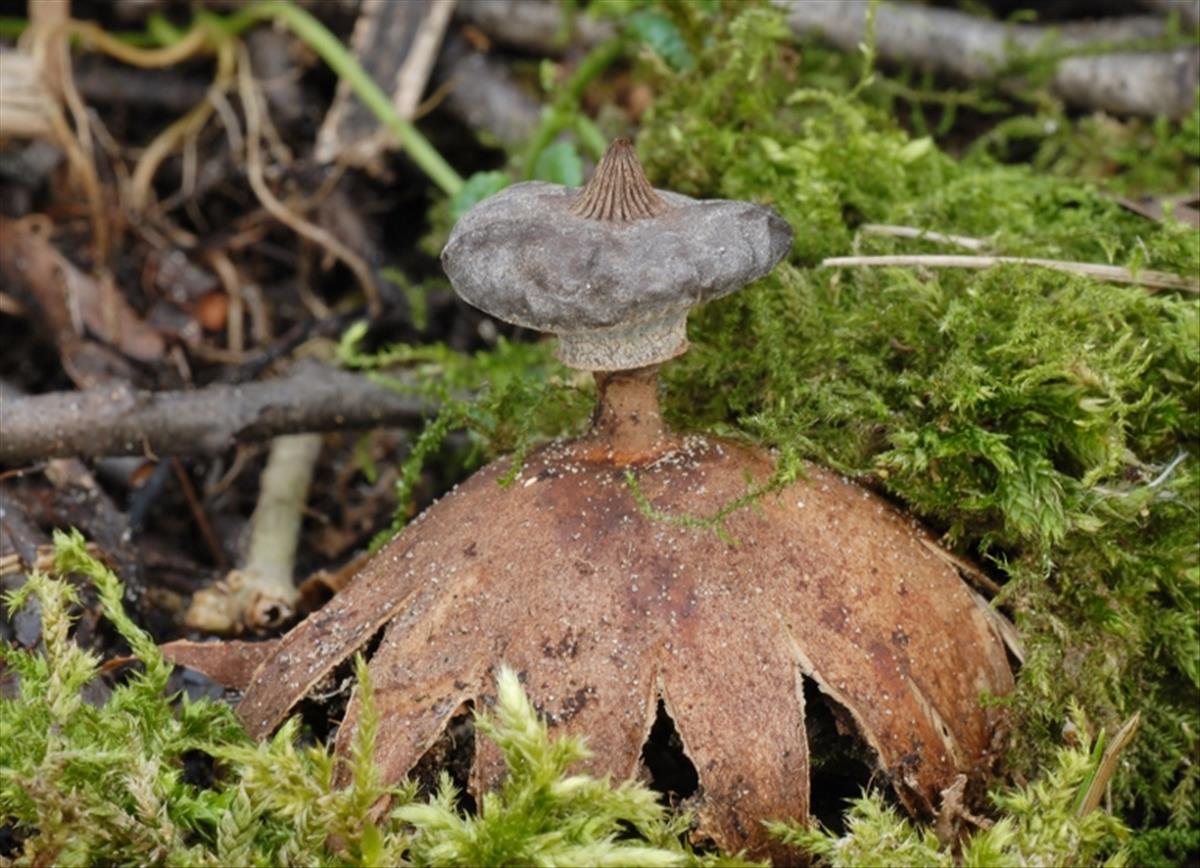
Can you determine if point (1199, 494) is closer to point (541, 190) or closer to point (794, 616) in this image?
point (794, 616)

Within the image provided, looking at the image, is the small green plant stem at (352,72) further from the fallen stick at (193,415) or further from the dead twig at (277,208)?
the fallen stick at (193,415)

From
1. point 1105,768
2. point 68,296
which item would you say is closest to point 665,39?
point 68,296

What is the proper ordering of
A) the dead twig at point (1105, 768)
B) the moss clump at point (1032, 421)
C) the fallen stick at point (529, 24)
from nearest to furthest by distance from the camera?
1. the dead twig at point (1105, 768)
2. the moss clump at point (1032, 421)
3. the fallen stick at point (529, 24)

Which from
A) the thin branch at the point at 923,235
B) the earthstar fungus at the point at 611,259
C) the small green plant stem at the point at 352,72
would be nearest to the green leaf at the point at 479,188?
the small green plant stem at the point at 352,72

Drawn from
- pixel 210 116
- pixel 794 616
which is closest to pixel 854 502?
pixel 794 616

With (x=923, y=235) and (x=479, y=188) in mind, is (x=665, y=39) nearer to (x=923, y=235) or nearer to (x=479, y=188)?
(x=479, y=188)
